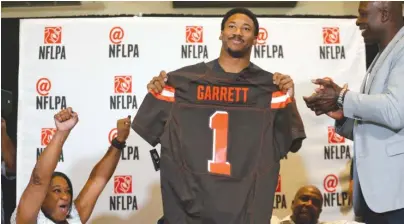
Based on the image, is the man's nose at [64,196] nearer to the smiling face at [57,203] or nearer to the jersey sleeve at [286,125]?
the smiling face at [57,203]

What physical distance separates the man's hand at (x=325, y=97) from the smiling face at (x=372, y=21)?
0.27 metres

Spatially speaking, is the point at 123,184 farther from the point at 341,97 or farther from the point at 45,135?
the point at 341,97

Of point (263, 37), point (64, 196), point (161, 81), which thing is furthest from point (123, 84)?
point (161, 81)

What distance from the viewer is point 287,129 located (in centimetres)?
212

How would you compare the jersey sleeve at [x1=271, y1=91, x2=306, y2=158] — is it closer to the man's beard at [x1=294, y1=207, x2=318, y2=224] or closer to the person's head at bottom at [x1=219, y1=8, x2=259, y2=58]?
the person's head at bottom at [x1=219, y1=8, x2=259, y2=58]

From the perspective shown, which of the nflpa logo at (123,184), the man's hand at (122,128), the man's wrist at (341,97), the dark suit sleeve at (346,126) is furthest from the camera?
the nflpa logo at (123,184)

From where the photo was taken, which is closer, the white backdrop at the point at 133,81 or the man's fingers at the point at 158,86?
the man's fingers at the point at 158,86

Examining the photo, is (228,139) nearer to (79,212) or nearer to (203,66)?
(203,66)

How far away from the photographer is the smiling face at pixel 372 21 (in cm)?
212

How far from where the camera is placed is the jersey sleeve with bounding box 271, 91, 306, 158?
211 cm

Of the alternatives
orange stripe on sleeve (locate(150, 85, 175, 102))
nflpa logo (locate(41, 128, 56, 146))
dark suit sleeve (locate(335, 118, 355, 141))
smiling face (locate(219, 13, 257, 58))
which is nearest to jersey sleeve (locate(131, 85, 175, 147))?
orange stripe on sleeve (locate(150, 85, 175, 102))

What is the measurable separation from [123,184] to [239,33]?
1466 mm

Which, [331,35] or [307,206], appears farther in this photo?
[331,35]

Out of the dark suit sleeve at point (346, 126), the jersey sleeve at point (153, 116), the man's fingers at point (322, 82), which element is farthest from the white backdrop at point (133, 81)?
the man's fingers at point (322, 82)
